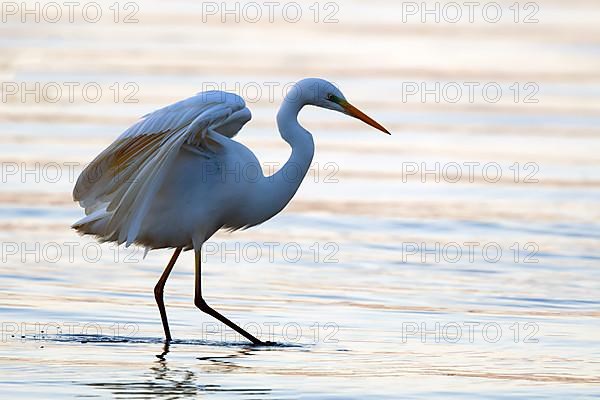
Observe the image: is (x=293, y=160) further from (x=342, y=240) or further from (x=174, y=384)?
(x=342, y=240)

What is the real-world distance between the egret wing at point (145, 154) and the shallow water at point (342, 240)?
878mm

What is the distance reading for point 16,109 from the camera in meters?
22.2

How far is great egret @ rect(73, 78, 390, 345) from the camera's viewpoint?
12.2 m

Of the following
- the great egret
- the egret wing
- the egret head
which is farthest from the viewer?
the egret head

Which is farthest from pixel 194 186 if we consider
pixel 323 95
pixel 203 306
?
pixel 323 95

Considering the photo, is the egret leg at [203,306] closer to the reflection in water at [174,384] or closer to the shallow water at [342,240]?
the shallow water at [342,240]

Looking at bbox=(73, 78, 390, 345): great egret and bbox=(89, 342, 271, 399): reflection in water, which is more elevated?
bbox=(73, 78, 390, 345): great egret

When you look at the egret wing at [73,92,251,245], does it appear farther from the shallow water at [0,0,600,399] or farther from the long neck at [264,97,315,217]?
the shallow water at [0,0,600,399]

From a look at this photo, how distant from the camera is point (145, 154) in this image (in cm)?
1209

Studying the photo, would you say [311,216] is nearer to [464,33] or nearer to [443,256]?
[443,256]

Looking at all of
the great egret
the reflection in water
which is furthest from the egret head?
the reflection in water

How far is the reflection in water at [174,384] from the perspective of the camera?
1034 cm

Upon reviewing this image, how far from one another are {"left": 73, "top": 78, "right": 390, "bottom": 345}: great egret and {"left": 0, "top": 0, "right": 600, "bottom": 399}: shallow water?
74 centimetres

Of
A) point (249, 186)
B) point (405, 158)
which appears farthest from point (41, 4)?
point (249, 186)
